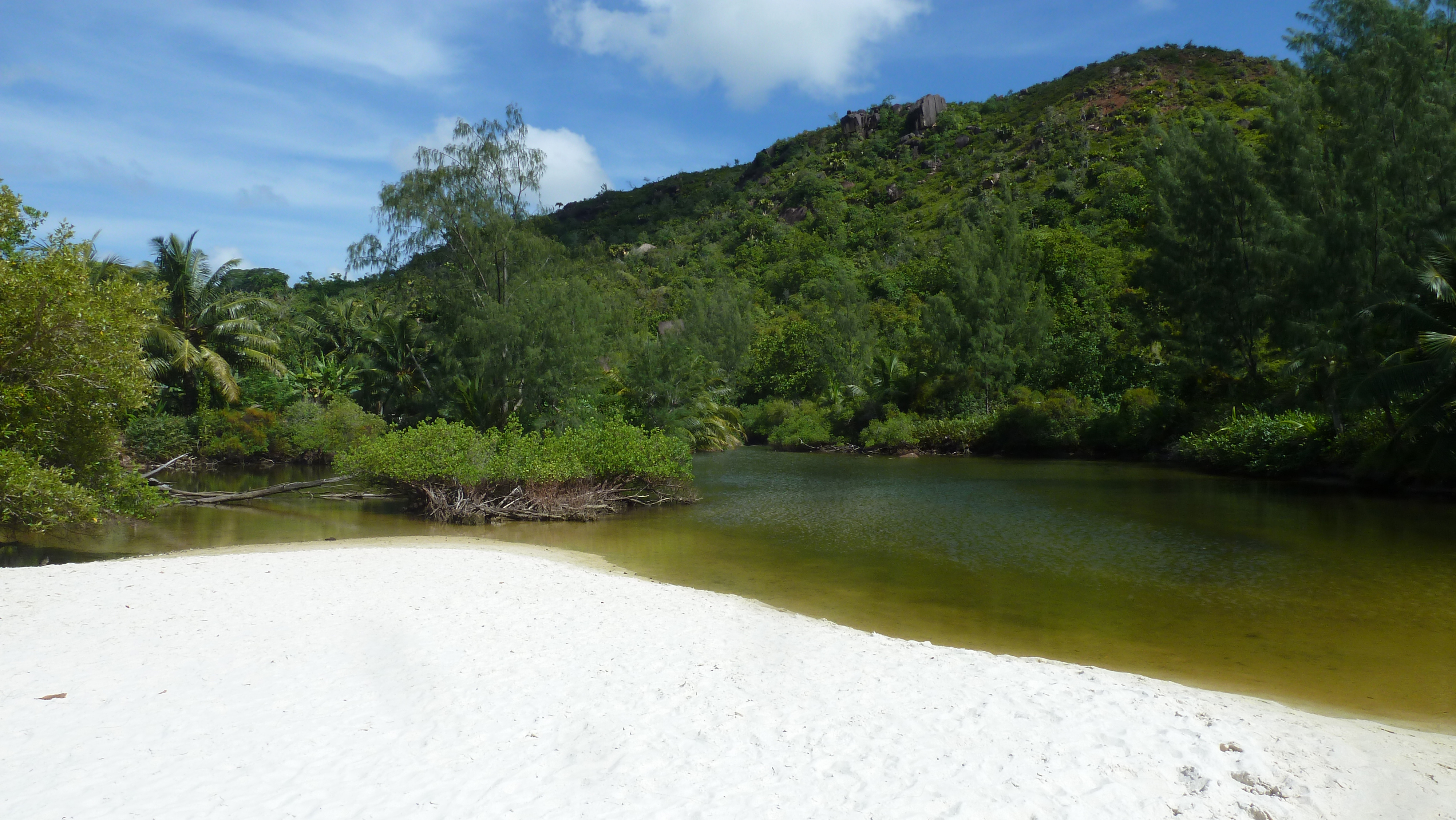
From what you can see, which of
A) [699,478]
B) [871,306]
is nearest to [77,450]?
[699,478]

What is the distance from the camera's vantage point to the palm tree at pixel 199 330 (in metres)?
33.3

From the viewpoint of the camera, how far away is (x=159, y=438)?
32719 millimetres

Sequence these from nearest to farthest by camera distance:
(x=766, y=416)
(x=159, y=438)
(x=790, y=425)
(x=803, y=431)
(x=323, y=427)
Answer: (x=159, y=438) < (x=323, y=427) < (x=803, y=431) < (x=790, y=425) < (x=766, y=416)

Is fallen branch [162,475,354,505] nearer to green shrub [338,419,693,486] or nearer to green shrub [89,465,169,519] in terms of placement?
green shrub [338,419,693,486]

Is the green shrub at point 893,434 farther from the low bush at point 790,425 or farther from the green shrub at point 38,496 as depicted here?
the green shrub at point 38,496

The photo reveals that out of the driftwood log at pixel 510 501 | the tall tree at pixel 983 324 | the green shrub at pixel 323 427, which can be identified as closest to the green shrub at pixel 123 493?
the driftwood log at pixel 510 501

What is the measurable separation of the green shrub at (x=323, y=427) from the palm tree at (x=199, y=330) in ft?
8.73

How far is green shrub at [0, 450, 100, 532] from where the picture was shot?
10.9 m

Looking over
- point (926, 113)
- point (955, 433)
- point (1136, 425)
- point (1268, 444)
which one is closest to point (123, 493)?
point (1268, 444)

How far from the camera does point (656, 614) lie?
9.41 m

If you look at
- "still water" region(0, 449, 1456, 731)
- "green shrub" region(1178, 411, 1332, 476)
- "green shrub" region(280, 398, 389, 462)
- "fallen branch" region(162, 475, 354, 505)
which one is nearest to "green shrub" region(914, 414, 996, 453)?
"green shrub" region(1178, 411, 1332, 476)

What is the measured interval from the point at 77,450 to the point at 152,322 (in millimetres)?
2513

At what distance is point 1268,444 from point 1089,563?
60.4 feet

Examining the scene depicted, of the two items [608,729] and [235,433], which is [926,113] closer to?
[235,433]
